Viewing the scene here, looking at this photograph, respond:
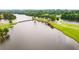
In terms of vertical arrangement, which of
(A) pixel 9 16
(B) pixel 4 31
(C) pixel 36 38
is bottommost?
(C) pixel 36 38

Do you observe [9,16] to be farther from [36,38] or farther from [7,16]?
[36,38]

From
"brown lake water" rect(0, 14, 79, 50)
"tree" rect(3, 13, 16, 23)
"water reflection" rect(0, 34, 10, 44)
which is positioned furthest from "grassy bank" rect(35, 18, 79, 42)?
"water reflection" rect(0, 34, 10, 44)

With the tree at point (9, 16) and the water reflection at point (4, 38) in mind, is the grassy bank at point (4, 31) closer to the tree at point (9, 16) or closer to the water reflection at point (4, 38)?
the water reflection at point (4, 38)

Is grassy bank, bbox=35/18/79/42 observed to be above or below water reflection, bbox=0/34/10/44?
above

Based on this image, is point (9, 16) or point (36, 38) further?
point (9, 16)

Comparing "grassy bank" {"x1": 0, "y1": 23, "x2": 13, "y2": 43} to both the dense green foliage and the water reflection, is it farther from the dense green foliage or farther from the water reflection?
the dense green foliage

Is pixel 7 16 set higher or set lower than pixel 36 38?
higher

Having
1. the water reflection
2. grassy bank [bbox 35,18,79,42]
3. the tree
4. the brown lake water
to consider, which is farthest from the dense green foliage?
grassy bank [bbox 35,18,79,42]

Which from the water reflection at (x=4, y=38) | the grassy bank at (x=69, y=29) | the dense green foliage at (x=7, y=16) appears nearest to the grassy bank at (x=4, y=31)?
the water reflection at (x=4, y=38)

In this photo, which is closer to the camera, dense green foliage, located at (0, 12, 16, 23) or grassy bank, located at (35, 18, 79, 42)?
grassy bank, located at (35, 18, 79, 42)

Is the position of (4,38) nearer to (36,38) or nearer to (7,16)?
(7,16)

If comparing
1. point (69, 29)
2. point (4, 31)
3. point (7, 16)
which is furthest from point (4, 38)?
point (69, 29)
